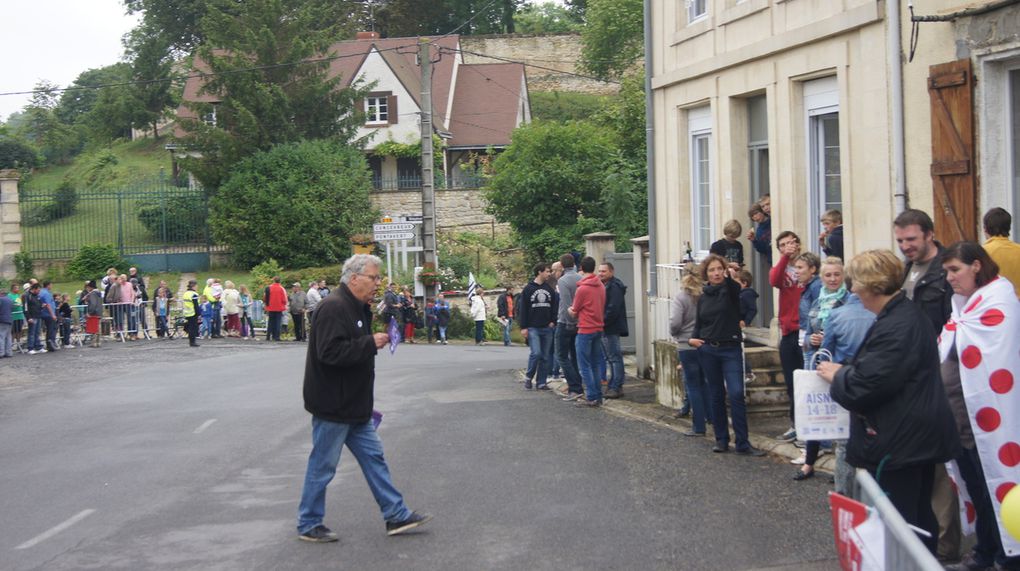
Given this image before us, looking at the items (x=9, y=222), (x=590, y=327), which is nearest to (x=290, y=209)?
(x=9, y=222)

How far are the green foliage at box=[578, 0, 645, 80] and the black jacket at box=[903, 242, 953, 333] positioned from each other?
5125 centimetres

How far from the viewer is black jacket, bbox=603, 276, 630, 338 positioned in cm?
1483

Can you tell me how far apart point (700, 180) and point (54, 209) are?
27.4 m

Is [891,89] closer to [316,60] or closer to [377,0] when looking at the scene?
[316,60]

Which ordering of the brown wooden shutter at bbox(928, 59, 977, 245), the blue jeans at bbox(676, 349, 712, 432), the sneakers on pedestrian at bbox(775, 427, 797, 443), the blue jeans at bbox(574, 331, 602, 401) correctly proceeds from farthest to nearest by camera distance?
1. the blue jeans at bbox(574, 331, 602, 401)
2. the blue jeans at bbox(676, 349, 712, 432)
3. the sneakers on pedestrian at bbox(775, 427, 797, 443)
4. the brown wooden shutter at bbox(928, 59, 977, 245)

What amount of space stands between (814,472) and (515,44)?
66.5 metres

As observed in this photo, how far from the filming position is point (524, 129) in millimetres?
34750

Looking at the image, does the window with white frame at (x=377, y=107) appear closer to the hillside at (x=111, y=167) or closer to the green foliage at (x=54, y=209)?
the hillside at (x=111, y=167)

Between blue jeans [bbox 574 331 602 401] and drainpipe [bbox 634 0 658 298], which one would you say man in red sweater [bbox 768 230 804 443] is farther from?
drainpipe [bbox 634 0 658 298]

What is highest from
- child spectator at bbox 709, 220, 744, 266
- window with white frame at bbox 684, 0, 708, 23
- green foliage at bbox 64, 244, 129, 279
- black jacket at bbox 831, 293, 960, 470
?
window with white frame at bbox 684, 0, 708, 23

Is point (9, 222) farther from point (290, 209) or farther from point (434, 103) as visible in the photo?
point (434, 103)

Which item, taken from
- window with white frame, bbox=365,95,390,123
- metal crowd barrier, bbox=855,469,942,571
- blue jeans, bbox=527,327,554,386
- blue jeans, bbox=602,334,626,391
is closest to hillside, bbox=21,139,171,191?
window with white frame, bbox=365,95,390,123

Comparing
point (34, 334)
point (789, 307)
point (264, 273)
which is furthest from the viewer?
point (264, 273)

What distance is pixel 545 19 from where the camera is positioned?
85.4 metres
